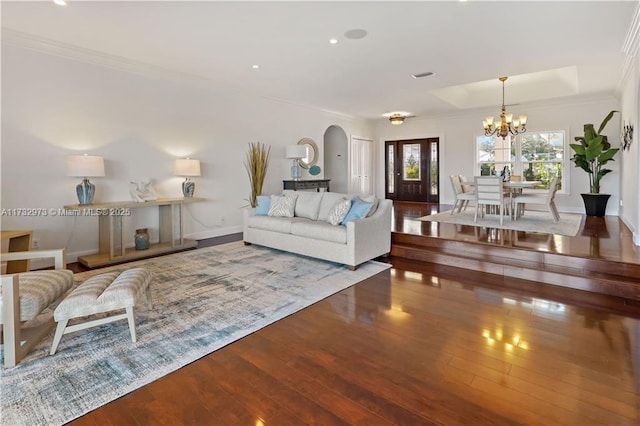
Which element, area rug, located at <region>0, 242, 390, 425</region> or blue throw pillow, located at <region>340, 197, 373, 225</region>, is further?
blue throw pillow, located at <region>340, 197, 373, 225</region>

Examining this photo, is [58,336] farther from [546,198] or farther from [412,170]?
[412,170]

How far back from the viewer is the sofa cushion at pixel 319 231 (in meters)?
4.17

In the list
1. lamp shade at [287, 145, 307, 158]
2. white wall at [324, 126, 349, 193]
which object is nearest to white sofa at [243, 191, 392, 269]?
lamp shade at [287, 145, 307, 158]

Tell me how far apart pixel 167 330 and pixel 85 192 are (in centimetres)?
281

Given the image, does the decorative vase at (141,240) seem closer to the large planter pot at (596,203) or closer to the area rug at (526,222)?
the area rug at (526,222)

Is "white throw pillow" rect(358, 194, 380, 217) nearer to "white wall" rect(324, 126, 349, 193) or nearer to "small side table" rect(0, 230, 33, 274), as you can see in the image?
"small side table" rect(0, 230, 33, 274)

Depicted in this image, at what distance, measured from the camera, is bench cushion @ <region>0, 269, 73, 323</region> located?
213cm

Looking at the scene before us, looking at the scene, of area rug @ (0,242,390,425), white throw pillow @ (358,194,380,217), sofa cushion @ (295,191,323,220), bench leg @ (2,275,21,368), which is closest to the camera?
area rug @ (0,242,390,425)

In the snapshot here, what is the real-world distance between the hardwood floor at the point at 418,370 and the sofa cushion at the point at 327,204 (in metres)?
1.89

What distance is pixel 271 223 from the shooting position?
501 centimetres

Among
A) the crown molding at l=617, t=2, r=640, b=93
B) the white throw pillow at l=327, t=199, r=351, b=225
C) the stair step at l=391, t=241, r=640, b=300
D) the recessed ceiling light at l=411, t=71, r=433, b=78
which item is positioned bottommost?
the stair step at l=391, t=241, r=640, b=300

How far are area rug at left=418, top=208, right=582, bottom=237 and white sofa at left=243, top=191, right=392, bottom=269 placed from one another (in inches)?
82.2

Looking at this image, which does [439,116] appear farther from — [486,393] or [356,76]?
[486,393]

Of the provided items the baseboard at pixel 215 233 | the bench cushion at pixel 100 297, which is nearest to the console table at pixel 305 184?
the baseboard at pixel 215 233
